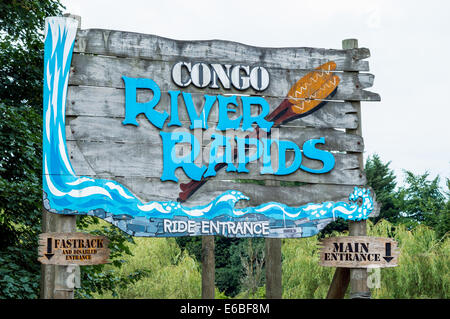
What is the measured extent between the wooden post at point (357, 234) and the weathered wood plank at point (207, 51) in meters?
0.16

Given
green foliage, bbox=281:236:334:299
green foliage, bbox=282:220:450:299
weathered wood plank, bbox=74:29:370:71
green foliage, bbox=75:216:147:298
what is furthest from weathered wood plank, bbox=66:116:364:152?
green foliage, bbox=281:236:334:299

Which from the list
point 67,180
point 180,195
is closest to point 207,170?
point 180,195

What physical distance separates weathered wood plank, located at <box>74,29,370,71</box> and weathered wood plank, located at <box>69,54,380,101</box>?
0.08 metres

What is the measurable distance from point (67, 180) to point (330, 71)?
3.46m

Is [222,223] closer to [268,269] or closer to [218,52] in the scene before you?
[218,52]

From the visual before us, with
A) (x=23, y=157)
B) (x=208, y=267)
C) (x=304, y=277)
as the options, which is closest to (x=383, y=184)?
(x=304, y=277)

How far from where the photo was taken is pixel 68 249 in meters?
5.70

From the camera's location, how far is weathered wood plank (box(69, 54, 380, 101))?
235 inches

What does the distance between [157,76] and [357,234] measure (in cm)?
311

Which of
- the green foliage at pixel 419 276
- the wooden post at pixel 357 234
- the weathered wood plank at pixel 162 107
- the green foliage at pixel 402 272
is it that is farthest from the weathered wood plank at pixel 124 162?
the green foliage at pixel 419 276

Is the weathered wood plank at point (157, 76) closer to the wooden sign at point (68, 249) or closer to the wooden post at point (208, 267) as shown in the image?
the wooden sign at point (68, 249)

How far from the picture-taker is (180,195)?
20.1 ft
